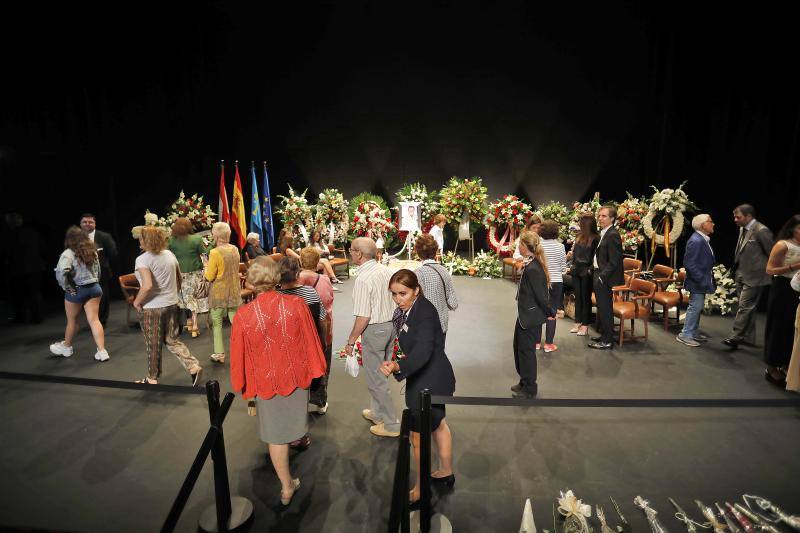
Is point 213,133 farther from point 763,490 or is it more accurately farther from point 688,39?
point 763,490

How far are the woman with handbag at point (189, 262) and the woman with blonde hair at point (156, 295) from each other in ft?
3.60

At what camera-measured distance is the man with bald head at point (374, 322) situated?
3467 millimetres

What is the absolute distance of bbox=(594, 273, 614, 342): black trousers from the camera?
5562 mm

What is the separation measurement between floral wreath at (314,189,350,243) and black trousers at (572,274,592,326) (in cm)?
528

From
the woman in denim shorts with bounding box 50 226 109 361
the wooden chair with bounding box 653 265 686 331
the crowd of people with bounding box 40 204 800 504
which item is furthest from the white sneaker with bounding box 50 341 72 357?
the wooden chair with bounding box 653 265 686 331

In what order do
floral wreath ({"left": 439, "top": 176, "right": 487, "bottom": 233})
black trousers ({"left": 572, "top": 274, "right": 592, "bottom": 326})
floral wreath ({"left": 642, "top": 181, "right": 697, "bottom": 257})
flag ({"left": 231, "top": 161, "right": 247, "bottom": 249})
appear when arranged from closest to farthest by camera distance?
black trousers ({"left": 572, "top": 274, "right": 592, "bottom": 326})
floral wreath ({"left": 642, "top": 181, "right": 697, "bottom": 257})
flag ({"left": 231, "top": 161, "right": 247, "bottom": 249})
floral wreath ({"left": 439, "top": 176, "right": 487, "bottom": 233})

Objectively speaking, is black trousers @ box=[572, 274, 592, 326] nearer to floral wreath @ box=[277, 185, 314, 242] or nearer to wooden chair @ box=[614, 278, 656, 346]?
wooden chair @ box=[614, 278, 656, 346]

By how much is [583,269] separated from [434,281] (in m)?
3.01

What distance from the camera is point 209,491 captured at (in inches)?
122

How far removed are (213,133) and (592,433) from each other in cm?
1048

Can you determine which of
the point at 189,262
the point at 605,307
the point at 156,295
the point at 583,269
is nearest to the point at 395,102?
the point at 583,269

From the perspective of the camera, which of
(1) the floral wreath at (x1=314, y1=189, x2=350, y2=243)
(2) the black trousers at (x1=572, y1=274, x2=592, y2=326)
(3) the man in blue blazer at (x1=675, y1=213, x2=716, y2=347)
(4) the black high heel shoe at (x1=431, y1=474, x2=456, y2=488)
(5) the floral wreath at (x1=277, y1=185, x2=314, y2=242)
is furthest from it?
(1) the floral wreath at (x1=314, y1=189, x2=350, y2=243)

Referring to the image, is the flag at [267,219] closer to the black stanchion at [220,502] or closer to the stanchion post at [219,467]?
the black stanchion at [220,502]

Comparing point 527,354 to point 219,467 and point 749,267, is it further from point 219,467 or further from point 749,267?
point 749,267
